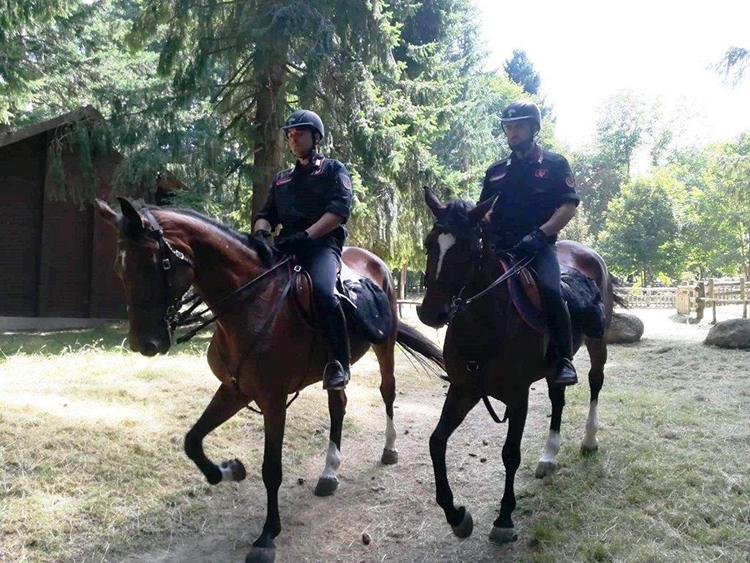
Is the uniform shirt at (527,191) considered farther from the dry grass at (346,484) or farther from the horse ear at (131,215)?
the horse ear at (131,215)

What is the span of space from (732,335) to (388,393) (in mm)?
9401

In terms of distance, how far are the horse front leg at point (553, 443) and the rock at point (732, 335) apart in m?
8.50

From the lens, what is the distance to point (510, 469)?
4.12m

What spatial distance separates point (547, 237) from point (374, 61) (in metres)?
7.43

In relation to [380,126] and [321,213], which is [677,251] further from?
[321,213]

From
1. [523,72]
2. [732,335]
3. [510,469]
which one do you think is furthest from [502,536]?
[523,72]

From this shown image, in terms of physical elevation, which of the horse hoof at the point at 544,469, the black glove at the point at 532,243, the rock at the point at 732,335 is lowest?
the horse hoof at the point at 544,469

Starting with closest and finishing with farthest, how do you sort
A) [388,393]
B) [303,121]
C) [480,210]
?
1. [480,210]
2. [303,121]
3. [388,393]

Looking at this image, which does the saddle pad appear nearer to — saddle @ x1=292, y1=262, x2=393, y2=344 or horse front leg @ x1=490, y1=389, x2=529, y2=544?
horse front leg @ x1=490, y1=389, x2=529, y2=544

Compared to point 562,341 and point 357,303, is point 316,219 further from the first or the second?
point 562,341

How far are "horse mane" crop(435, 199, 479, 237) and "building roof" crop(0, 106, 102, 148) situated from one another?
932 cm

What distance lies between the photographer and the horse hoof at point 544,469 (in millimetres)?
4977

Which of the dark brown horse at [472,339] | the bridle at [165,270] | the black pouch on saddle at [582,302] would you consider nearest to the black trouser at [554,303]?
the dark brown horse at [472,339]

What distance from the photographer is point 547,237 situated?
4.39 metres
